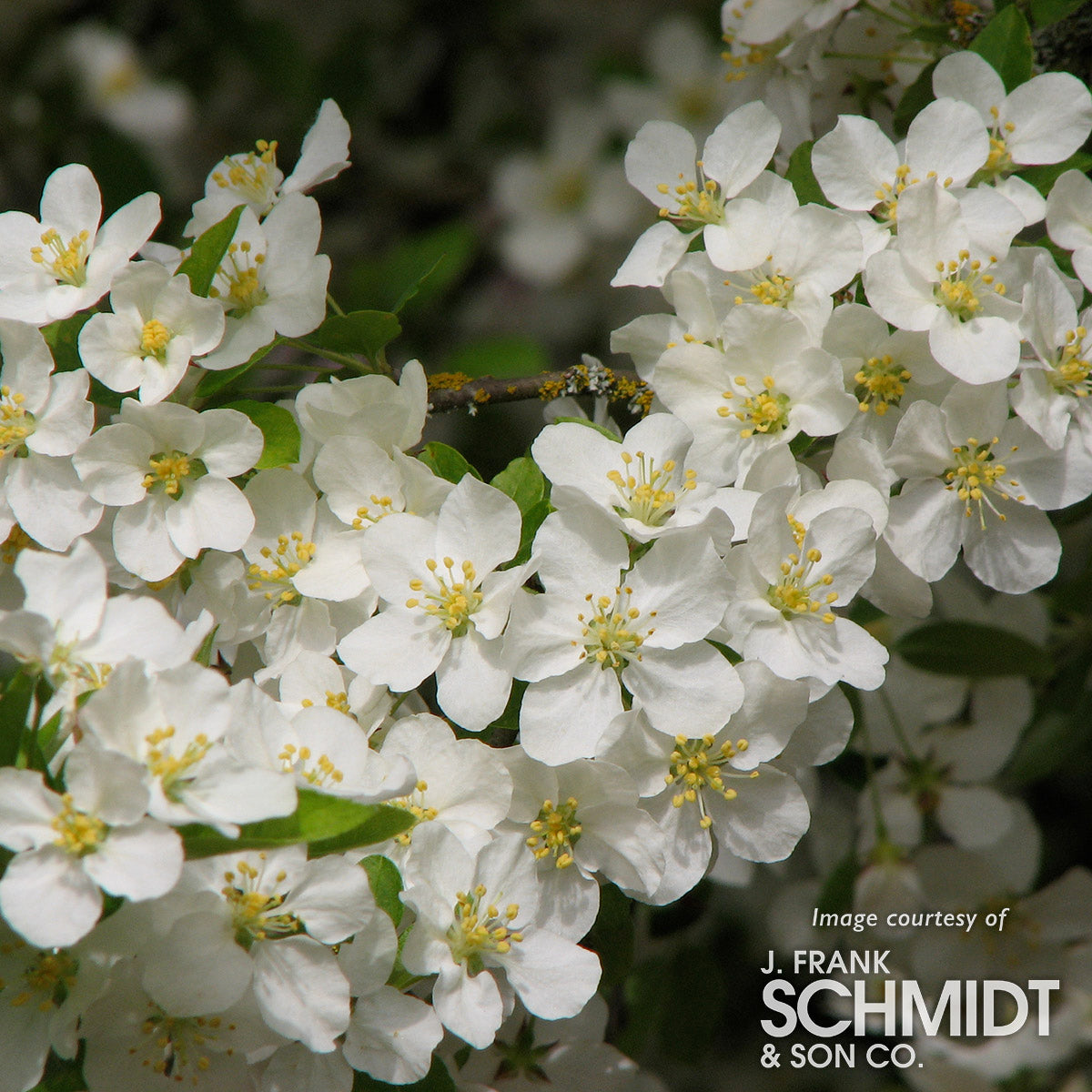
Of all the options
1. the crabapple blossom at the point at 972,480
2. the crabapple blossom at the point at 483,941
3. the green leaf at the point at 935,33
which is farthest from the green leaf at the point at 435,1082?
the green leaf at the point at 935,33

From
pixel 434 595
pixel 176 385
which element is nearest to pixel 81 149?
pixel 176 385

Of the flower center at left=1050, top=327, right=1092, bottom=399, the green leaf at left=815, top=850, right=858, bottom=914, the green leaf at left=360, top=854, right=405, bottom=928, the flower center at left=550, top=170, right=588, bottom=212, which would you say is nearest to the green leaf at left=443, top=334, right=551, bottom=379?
the flower center at left=550, top=170, right=588, bottom=212

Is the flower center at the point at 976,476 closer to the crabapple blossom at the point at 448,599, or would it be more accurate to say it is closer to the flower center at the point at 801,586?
the flower center at the point at 801,586

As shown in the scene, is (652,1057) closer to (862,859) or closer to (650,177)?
(862,859)

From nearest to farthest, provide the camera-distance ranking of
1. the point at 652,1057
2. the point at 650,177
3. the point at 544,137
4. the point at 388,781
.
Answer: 1. the point at 388,781
2. the point at 650,177
3. the point at 652,1057
4. the point at 544,137

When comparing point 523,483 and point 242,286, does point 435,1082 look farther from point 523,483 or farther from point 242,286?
point 242,286
